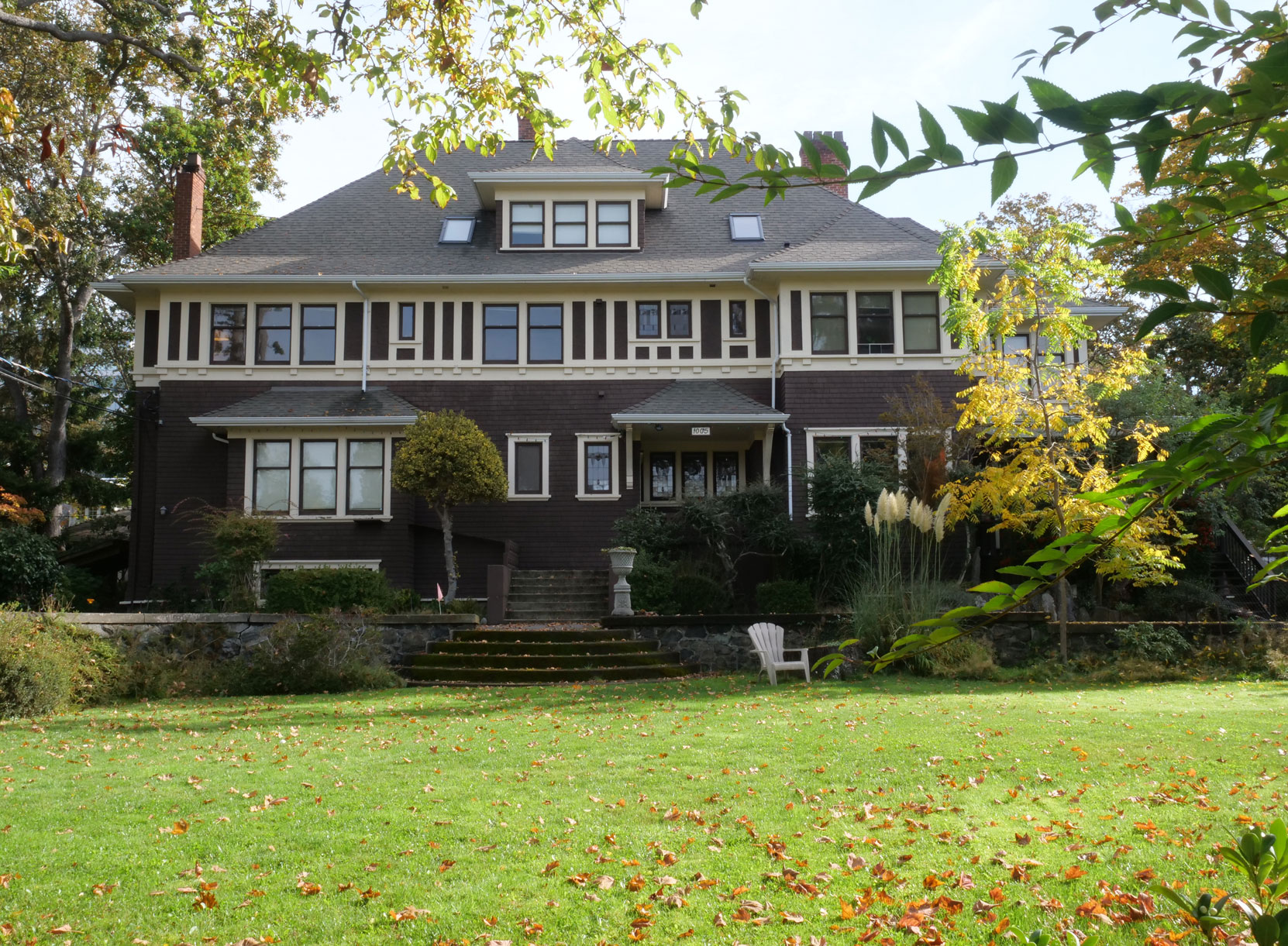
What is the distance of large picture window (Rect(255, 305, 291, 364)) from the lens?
22.7 metres

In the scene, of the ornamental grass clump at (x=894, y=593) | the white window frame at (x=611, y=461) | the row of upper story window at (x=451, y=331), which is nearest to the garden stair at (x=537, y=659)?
the ornamental grass clump at (x=894, y=593)

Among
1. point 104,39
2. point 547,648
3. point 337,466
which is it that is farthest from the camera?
point 337,466

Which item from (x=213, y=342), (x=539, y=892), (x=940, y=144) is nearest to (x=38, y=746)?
(x=539, y=892)

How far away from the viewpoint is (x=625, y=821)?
5.94 metres

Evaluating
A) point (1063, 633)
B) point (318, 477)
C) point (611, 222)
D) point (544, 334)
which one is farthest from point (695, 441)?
point (1063, 633)

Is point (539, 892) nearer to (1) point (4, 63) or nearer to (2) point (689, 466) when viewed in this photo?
(2) point (689, 466)

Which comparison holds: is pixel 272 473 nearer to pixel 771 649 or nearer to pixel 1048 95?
pixel 771 649

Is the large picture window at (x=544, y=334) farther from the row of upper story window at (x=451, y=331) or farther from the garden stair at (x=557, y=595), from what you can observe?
the garden stair at (x=557, y=595)

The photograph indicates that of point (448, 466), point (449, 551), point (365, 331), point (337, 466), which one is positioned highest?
point (365, 331)

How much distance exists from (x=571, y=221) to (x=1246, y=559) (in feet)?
49.4

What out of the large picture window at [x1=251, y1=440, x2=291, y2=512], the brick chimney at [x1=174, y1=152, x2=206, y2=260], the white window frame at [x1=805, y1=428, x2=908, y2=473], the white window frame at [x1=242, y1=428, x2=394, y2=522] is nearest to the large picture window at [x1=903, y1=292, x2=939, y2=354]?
the white window frame at [x1=805, y1=428, x2=908, y2=473]

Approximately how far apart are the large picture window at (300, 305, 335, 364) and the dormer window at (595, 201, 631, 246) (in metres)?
6.04

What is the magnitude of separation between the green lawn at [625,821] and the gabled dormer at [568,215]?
15.1 meters

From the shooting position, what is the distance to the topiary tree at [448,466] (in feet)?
62.6
